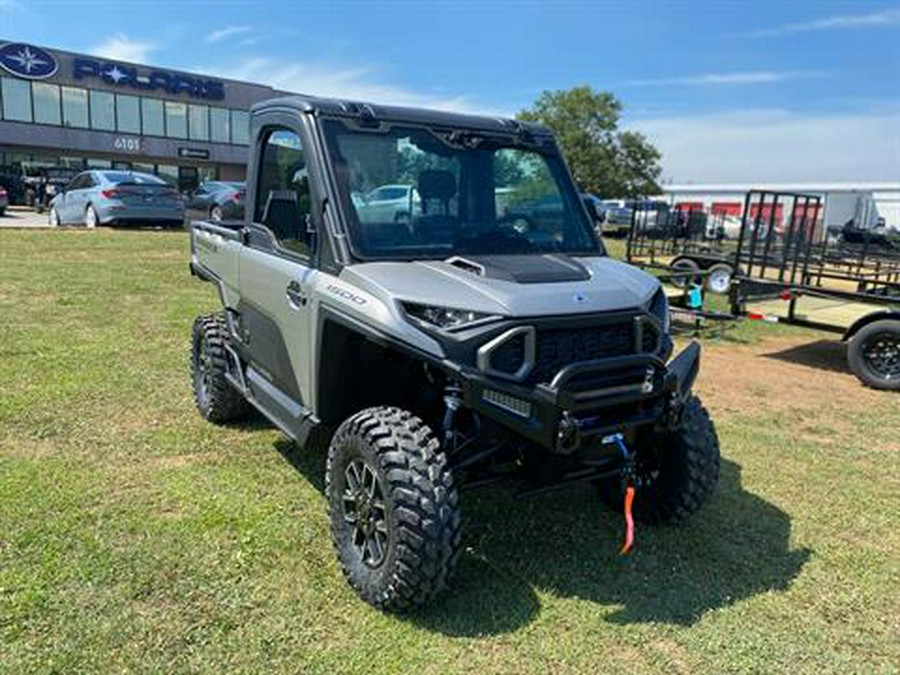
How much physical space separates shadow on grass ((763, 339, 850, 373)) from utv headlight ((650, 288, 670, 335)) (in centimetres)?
597

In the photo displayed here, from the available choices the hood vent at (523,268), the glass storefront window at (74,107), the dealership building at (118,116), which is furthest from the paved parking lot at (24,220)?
the hood vent at (523,268)

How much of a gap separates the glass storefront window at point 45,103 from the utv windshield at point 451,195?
44.1 meters

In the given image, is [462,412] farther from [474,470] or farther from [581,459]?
[581,459]

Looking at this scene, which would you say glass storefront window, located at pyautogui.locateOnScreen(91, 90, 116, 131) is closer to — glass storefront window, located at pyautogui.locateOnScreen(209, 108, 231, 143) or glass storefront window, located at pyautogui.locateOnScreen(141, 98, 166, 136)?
glass storefront window, located at pyautogui.locateOnScreen(141, 98, 166, 136)

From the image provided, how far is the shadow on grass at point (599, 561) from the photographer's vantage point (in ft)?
10.8

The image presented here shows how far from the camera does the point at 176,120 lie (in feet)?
150

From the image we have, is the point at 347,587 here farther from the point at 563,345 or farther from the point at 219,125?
the point at 219,125

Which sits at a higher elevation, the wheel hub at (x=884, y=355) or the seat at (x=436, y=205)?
the seat at (x=436, y=205)

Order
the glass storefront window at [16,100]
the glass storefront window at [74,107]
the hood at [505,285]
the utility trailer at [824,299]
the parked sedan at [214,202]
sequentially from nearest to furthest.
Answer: the hood at [505,285]
the utility trailer at [824,299]
the parked sedan at [214,202]
the glass storefront window at [16,100]
the glass storefront window at [74,107]

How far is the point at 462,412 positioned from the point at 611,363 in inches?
31.7

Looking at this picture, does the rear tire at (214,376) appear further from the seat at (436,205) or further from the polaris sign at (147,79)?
the polaris sign at (147,79)

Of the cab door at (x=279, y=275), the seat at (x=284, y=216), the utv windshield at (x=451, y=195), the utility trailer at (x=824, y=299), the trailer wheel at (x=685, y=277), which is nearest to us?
the utv windshield at (x=451, y=195)

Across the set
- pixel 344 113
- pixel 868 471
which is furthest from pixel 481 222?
pixel 868 471

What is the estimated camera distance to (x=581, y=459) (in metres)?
3.38
